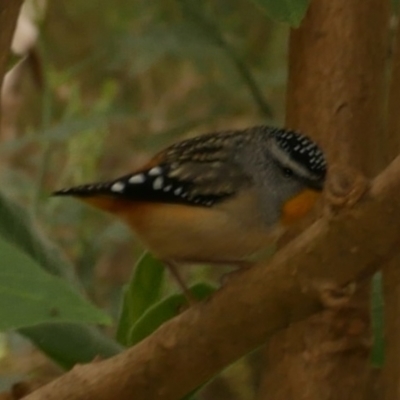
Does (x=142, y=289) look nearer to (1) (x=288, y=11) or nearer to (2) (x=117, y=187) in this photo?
(2) (x=117, y=187)

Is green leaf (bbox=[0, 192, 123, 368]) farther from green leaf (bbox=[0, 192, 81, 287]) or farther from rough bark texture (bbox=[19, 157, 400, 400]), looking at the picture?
rough bark texture (bbox=[19, 157, 400, 400])

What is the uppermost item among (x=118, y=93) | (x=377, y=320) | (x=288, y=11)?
(x=288, y=11)

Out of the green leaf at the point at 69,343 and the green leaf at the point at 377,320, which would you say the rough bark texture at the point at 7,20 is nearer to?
the green leaf at the point at 69,343

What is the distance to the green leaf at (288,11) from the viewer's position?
2.10 ft

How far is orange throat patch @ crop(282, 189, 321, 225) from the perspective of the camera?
68 cm

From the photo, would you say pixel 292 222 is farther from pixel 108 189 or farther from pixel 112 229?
pixel 112 229

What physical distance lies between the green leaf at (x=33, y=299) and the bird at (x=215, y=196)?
0.73 ft

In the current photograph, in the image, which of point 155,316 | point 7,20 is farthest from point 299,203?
point 7,20

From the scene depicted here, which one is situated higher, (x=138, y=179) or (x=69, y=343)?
(x=138, y=179)

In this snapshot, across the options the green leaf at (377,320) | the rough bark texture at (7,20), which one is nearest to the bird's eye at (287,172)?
the green leaf at (377,320)

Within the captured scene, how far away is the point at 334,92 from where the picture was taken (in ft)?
2.26

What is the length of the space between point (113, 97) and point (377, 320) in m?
0.91

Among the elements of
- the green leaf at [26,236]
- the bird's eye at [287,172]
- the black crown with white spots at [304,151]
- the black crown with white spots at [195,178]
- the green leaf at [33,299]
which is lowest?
the green leaf at [26,236]

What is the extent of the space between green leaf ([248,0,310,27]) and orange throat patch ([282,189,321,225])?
12 centimetres
